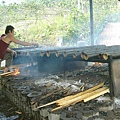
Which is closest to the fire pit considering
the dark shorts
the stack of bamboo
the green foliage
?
the stack of bamboo

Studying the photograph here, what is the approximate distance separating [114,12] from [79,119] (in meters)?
14.6

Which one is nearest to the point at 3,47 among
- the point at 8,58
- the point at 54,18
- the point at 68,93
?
the point at 8,58

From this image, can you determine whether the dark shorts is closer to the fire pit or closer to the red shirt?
the red shirt

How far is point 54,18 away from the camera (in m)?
16.8

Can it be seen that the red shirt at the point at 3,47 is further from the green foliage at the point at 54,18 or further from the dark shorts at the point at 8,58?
the green foliage at the point at 54,18

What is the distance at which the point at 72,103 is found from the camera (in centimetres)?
388

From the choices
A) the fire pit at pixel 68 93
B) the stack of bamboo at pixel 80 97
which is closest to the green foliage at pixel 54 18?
the fire pit at pixel 68 93

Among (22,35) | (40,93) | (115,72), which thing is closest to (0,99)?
(40,93)

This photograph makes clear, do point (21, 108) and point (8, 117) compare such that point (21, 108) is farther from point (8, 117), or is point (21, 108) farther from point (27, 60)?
point (27, 60)

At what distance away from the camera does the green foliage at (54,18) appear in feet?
50.7

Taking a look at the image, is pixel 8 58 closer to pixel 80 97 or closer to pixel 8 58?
pixel 8 58

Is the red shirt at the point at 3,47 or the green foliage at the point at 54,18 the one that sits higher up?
the green foliage at the point at 54,18

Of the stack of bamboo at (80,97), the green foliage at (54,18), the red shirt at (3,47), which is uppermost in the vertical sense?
the green foliage at (54,18)

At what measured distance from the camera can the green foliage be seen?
15.4 metres
